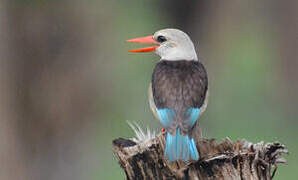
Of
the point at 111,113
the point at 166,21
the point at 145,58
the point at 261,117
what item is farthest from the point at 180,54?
the point at 145,58

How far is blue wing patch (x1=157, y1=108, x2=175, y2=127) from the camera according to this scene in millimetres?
5148

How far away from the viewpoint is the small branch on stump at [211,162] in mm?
4523

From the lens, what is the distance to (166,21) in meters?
15.7

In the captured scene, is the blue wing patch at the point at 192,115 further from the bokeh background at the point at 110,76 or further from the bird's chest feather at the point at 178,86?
the bokeh background at the point at 110,76

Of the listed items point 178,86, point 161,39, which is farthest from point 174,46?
point 178,86

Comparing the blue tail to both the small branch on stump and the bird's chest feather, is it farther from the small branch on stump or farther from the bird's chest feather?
the bird's chest feather

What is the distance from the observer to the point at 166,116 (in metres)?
5.17

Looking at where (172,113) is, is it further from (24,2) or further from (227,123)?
(227,123)

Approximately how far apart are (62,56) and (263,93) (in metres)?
7.50

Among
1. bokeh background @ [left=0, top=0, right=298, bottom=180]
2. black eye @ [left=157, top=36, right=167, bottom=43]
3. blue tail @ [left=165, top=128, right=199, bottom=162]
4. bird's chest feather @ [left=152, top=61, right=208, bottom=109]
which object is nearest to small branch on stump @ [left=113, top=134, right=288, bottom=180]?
blue tail @ [left=165, top=128, right=199, bottom=162]

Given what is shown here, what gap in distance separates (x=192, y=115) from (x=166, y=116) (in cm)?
18

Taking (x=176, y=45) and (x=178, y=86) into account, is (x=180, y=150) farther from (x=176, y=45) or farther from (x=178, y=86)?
(x=176, y=45)

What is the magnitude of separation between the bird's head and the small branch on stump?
1339 millimetres

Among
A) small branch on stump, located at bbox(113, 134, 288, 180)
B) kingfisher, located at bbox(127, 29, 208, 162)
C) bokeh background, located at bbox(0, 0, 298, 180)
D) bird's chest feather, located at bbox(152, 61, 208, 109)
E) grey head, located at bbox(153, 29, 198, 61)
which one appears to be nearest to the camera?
small branch on stump, located at bbox(113, 134, 288, 180)
